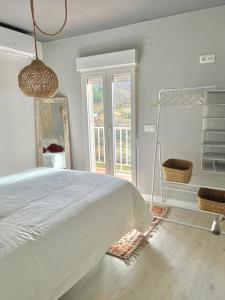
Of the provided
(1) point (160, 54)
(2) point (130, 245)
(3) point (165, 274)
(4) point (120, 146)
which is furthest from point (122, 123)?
(3) point (165, 274)

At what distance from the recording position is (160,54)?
10.1 ft

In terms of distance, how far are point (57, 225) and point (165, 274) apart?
1.08 m

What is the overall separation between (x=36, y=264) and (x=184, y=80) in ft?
8.70

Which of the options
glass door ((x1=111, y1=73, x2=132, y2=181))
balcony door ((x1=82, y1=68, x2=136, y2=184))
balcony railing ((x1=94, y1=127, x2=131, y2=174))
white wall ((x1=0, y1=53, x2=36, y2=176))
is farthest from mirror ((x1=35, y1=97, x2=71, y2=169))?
glass door ((x1=111, y1=73, x2=132, y2=181))

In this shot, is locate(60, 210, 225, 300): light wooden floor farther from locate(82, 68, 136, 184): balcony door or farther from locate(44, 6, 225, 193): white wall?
locate(82, 68, 136, 184): balcony door

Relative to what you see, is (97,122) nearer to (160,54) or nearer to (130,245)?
(160,54)

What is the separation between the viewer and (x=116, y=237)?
199 cm

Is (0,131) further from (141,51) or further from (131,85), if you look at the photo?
(141,51)

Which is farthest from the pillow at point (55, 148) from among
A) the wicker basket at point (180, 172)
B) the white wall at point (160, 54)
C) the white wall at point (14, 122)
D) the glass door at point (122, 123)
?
the wicker basket at point (180, 172)

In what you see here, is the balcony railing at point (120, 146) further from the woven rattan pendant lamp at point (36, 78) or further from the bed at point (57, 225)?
the woven rattan pendant lamp at point (36, 78)

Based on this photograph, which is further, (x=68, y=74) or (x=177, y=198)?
(x=68, y=74)

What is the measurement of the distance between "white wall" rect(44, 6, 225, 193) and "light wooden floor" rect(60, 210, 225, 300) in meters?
1.15

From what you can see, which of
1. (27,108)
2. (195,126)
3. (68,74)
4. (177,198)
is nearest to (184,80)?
(195,126)

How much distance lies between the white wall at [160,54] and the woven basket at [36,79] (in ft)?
5.47
